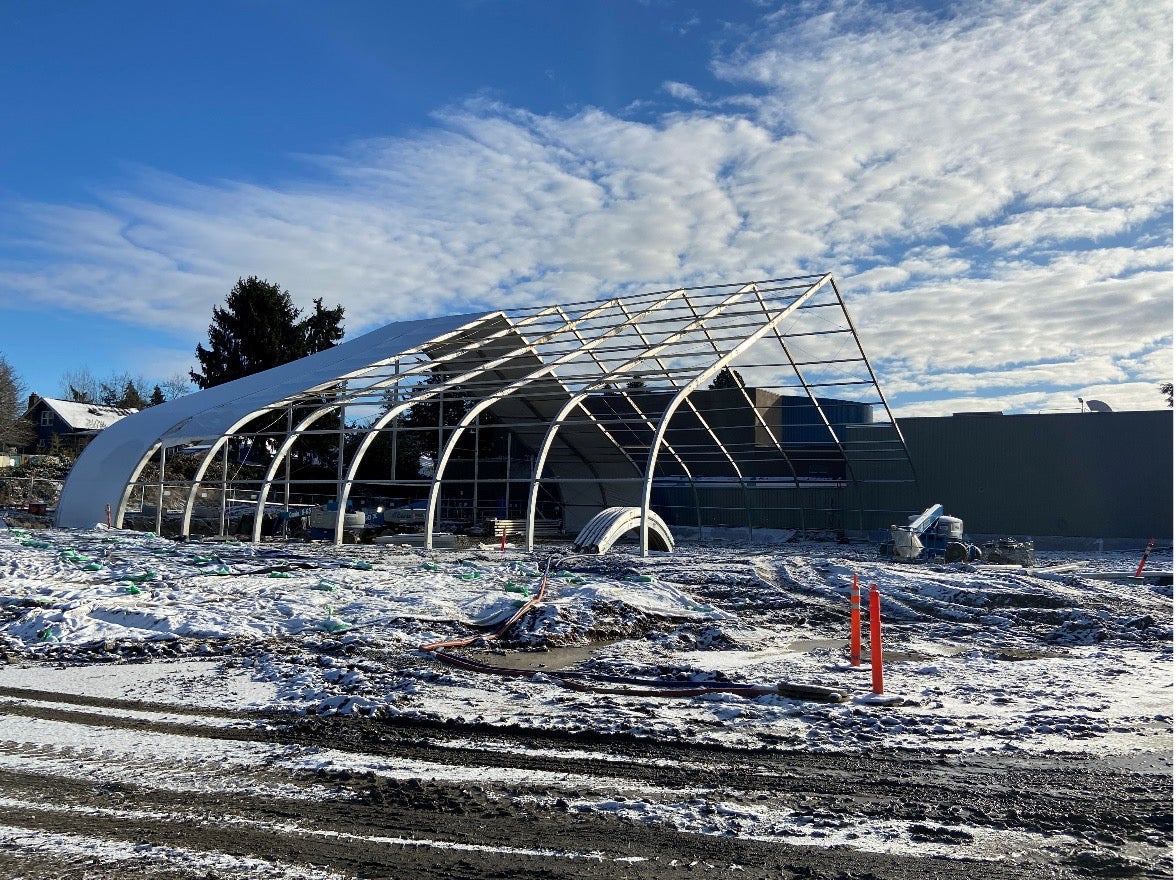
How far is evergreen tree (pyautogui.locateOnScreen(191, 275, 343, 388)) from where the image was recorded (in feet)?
141

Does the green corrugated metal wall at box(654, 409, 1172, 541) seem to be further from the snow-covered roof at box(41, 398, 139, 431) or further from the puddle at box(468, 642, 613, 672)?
the snow-covered roof at box(41, 398, 139, 431)

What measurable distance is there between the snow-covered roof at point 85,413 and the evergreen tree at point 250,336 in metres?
15.3

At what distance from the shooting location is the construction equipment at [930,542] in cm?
2181

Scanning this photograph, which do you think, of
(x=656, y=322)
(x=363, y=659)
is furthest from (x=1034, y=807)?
(x=656, y=322)

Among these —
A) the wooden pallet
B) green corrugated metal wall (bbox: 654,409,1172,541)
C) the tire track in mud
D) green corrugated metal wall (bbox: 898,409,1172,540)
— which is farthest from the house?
the tire track in mud

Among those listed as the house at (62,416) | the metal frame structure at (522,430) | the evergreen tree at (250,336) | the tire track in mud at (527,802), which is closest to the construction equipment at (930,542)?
the metal frame structure at (522,430)

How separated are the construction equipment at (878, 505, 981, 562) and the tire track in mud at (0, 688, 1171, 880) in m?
16.8

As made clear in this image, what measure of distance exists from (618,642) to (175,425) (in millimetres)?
16135

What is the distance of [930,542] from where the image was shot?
78.2ft

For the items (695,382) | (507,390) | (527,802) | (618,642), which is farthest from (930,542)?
(527,802)

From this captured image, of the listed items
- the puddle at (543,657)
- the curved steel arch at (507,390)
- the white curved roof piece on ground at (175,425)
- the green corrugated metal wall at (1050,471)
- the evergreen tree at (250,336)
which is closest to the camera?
the puddle at (543,657)

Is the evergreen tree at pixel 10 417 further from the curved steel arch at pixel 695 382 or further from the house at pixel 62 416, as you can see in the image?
the curved steel arch at pixel 695 382

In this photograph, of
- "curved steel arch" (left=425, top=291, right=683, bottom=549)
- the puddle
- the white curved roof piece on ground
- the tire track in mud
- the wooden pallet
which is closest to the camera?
the tire track in mud

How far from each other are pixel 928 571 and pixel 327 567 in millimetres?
9948
